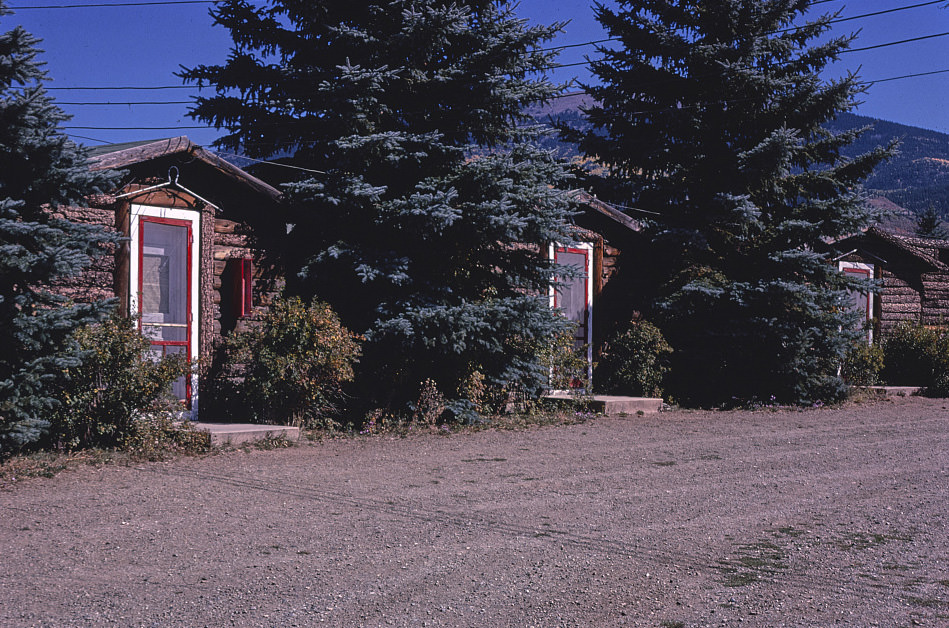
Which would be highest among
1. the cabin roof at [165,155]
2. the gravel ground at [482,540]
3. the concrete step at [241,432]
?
the cabin roof at [165,155]

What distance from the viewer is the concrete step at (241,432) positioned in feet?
32.9

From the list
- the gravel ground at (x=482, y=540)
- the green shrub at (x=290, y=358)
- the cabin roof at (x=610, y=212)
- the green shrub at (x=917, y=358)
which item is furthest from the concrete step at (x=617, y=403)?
the green shrub at (x=917, y=358)

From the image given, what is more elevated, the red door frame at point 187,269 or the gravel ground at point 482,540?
the red door frame at point 187,269

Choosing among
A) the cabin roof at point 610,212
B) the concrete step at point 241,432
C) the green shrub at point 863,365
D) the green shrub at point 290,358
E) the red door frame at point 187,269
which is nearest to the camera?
the concrete step at point 241,432

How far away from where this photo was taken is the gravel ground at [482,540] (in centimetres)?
476

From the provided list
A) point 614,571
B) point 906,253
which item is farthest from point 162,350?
point 906,253

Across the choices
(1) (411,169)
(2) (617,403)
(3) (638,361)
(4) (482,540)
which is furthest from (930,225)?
(4) (482,540)

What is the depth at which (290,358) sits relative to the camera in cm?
1083

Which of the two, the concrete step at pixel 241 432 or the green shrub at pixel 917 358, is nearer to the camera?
the concrete step at pixel 241 432

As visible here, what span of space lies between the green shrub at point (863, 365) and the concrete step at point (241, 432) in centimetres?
1193

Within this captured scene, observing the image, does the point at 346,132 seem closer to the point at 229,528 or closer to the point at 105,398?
the point at 105,398

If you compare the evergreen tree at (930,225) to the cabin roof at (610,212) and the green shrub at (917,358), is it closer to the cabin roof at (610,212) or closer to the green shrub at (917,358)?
the green shrub at (917,358)

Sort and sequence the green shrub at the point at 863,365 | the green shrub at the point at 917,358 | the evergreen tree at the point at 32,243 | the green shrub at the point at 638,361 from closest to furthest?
the evergreen tree at the point at 32,243 < the green shrub at the point at 638,361 < the green shrub at the point at 863,365 < the green shrub at the point at 917,358

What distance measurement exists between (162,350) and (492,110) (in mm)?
5919
